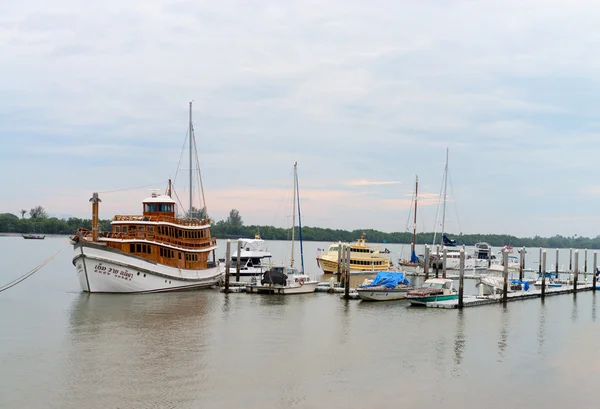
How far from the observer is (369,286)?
2087 inches

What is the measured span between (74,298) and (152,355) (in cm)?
2313

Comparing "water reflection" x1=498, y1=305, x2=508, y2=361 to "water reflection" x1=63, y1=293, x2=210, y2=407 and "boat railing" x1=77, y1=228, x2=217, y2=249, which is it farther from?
"boat railing" x1=77, y1=228, x2=217, y2=249

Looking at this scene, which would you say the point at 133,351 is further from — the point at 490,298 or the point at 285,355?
the point at 490,298

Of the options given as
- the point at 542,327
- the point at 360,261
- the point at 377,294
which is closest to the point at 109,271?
the point at 377,294

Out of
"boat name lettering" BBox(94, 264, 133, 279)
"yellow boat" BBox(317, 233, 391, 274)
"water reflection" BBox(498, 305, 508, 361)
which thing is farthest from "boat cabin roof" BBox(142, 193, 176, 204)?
"yellow boat" BBox(317, 233, 391, 274)

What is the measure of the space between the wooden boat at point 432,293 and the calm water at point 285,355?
3.83 feet

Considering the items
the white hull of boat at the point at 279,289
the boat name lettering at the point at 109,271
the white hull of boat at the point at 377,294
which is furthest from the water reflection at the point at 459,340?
the boat name lettering at the point at 109,271

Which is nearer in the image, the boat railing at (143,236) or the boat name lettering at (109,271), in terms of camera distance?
the boat name lettering at (109,271)

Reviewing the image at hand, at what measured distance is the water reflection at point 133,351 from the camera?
2419 centimetres

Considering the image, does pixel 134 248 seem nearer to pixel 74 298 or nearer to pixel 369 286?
pixel 74 298

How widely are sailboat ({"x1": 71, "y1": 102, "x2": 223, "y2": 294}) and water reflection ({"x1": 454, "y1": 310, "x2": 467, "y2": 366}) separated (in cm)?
2289

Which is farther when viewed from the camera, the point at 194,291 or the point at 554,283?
the point at 554,283

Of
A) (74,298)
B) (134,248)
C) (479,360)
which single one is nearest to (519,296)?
(479,360)

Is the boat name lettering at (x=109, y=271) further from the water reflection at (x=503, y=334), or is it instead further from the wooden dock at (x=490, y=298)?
the water reflection at (x=503, y=334)
